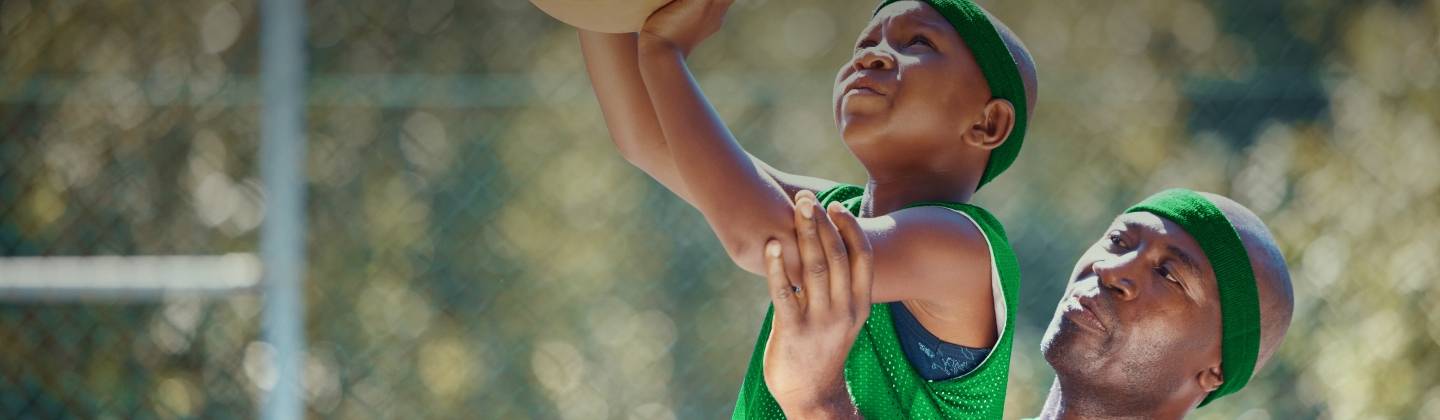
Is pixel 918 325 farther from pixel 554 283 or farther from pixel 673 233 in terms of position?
pixel 554 283

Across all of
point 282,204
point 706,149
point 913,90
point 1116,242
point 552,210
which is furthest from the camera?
point 552,210

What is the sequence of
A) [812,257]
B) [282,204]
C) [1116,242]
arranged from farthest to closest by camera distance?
[282,204], [1116,242], [812,257]

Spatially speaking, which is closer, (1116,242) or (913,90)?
(913,90)

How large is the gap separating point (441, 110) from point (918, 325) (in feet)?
11.3

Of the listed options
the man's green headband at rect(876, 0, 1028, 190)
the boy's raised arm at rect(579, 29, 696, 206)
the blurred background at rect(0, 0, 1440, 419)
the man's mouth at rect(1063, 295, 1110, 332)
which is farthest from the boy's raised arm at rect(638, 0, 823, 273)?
the blurred background at rect(0, 0, 1440, 419)

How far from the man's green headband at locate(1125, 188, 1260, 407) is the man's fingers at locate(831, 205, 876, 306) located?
1.31 ft

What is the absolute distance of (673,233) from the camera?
4.07 m

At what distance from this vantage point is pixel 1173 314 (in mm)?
1196

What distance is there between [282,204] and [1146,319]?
8.05ft

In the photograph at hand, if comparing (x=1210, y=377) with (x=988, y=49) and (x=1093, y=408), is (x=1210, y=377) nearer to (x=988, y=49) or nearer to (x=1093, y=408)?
(x=1093, y=408)

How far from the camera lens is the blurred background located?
387cm

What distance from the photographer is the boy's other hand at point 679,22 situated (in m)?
1.07

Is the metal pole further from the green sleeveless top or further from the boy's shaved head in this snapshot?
the boy's shaved head

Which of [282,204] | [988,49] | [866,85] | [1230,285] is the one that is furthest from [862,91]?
[282,204]
